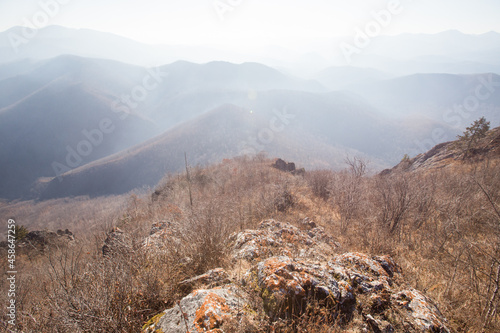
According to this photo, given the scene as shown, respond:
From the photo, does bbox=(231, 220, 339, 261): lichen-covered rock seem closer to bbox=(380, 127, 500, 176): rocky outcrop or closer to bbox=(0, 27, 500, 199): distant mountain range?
bbox=(380, 127, 500, 176): rocky outcrop

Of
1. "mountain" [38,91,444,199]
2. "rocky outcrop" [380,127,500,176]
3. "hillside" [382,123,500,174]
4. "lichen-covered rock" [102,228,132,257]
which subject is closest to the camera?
"lichen-covered rock" [102,228,132,257]

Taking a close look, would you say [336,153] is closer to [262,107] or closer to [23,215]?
[262,107]

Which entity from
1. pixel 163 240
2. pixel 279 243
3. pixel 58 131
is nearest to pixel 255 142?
pixel 163 240

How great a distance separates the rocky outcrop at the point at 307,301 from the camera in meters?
2.31

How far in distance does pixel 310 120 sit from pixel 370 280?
601ft

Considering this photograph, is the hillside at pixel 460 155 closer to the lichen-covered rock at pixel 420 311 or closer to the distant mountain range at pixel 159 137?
the lichen-covered rock at pixel 420 311

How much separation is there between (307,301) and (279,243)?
1.82 m

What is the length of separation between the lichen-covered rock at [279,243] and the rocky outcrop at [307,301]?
728 millimetres

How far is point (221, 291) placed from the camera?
106 inches

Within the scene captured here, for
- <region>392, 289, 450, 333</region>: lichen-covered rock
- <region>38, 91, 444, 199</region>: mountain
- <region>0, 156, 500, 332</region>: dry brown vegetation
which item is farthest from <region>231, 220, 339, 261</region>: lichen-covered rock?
<region>38, 91, 444, 199</region>: mountain

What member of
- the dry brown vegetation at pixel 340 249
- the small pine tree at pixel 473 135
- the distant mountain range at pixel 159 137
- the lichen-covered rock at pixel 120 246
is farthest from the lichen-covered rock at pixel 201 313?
the distant mountain range at pixel 159 137

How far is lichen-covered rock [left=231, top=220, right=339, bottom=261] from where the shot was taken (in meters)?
3.85

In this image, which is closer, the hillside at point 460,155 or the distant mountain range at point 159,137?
the hillside at point 460,155

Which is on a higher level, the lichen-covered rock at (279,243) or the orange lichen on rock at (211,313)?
the orange lichen on rock at (211,313)
